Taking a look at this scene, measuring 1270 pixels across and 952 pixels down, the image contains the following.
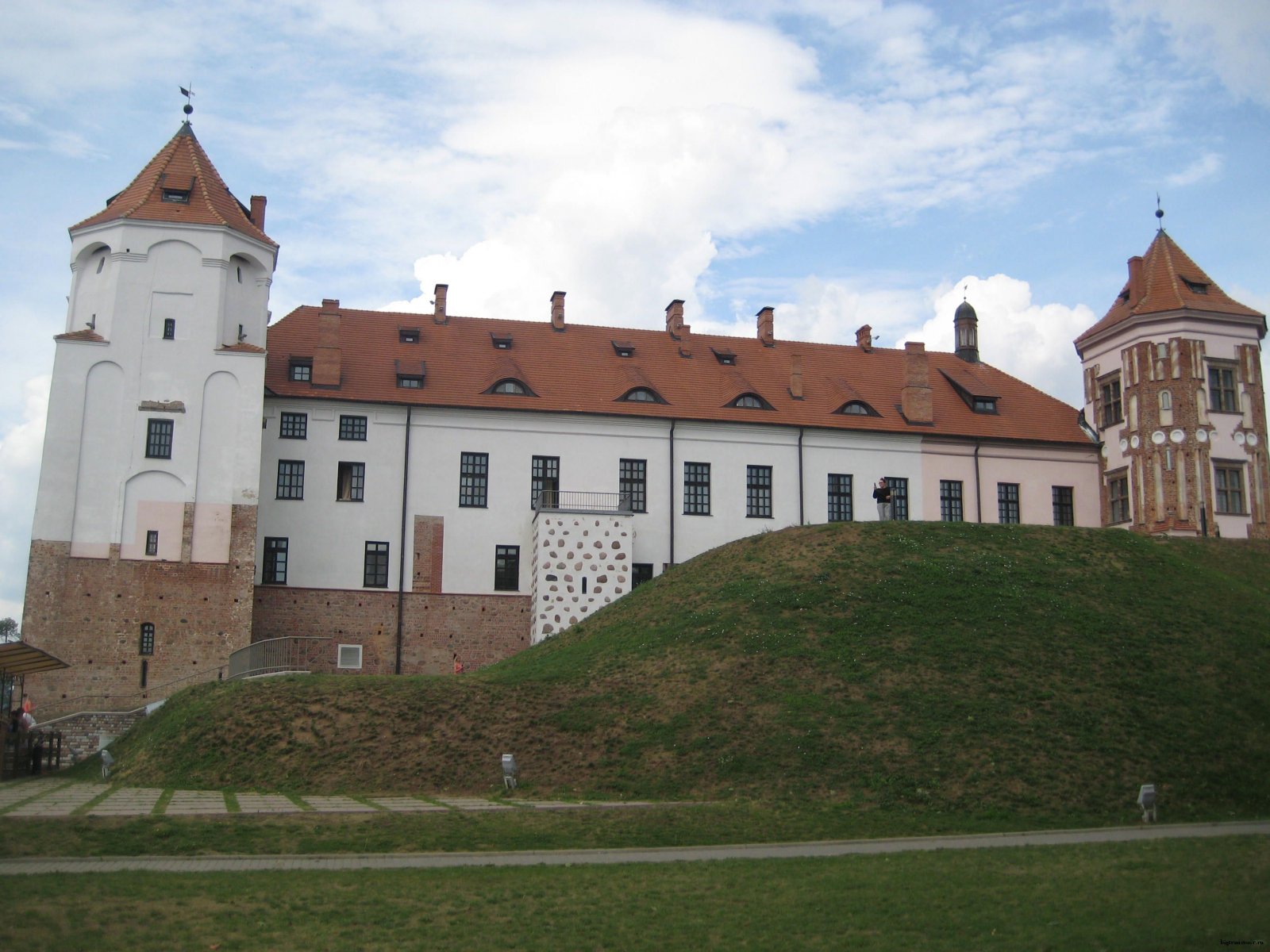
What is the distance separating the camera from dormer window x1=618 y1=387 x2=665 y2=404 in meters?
42.8

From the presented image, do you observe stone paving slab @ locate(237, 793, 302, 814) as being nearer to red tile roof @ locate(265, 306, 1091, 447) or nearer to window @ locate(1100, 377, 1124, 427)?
red tile roof @ locate(265, 306, 1091, 447)

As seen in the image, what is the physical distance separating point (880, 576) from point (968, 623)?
10.6 feet

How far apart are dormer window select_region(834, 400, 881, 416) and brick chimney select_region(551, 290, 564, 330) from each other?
11.1 meters

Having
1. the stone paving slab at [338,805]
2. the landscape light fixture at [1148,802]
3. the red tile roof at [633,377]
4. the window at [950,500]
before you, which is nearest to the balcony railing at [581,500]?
the red tile roof at [633,377]

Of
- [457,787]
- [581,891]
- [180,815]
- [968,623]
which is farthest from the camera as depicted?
[968,623]

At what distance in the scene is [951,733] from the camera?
2448 centimetres

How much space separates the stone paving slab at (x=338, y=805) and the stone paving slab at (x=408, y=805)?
290mm

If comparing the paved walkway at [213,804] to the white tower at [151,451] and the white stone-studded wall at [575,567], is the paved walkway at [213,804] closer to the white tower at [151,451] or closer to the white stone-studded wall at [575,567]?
the white tower at [151,451]

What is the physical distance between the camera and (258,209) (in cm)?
4216

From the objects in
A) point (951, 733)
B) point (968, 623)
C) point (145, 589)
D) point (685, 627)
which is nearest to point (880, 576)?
point (968, 623)

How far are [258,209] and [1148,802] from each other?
1343 inches

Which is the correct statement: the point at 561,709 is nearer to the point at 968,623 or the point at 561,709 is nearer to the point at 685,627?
the point at 685,627

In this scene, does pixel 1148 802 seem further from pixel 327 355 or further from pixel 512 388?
pixel 327 355

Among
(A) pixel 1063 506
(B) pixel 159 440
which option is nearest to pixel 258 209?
(B) pixel 159 440
